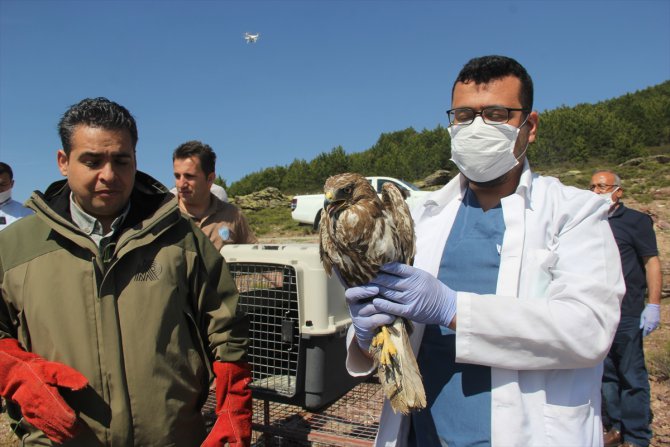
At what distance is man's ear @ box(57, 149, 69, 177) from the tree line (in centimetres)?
4293

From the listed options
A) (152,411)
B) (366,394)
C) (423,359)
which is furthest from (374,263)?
(366,394)

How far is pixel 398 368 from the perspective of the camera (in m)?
1.84

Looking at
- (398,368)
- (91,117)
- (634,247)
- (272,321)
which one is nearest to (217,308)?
(272,321)

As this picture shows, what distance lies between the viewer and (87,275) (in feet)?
6.44

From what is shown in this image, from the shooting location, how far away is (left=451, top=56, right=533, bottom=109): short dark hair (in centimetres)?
205

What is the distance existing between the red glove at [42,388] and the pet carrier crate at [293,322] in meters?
1.22

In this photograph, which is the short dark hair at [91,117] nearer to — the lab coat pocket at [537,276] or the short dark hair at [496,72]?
the short dark hair at [496,72]

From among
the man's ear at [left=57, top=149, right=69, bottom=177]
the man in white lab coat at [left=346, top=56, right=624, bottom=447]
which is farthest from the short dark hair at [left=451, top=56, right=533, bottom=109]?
the man's ear at [left=57, top=149, right=69, bottom=177]

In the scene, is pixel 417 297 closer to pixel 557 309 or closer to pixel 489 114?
pixel 557 309

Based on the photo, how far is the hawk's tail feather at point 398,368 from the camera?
177 centimetres

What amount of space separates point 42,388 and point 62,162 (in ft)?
3.57

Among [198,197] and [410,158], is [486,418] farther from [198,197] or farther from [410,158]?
[410,158]

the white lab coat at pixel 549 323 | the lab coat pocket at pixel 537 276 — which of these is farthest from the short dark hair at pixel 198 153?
the lab coat pocket at pixel 537 276

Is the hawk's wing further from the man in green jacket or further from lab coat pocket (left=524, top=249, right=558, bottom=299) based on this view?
the man in green jacket
